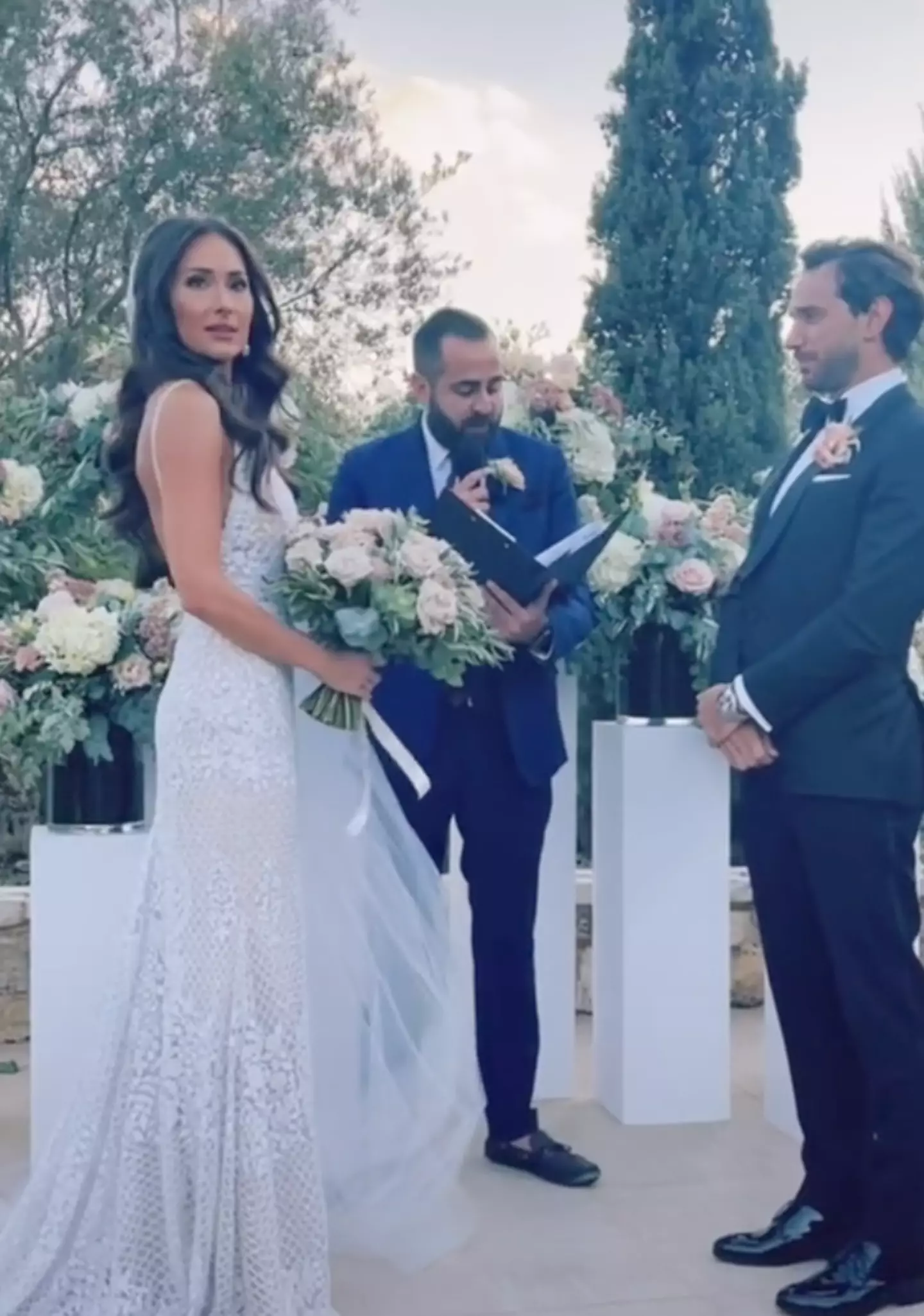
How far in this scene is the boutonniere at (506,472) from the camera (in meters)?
3.74

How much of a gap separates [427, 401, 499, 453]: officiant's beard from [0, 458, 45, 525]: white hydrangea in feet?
3.58

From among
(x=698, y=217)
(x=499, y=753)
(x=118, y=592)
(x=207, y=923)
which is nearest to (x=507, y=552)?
(x=499, y=753)

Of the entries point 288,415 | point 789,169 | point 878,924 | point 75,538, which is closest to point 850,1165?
point 878,924

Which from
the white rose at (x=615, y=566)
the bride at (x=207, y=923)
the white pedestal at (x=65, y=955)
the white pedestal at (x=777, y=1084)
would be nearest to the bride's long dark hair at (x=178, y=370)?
the bride at (x=207, y=923)

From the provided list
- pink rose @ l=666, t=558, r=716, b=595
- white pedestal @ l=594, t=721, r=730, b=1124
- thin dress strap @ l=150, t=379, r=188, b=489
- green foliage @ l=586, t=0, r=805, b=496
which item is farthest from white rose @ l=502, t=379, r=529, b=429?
green foliage @ l=586, t=0, r=805, b=496

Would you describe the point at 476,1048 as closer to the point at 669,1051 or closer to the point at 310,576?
the point at 669,1051

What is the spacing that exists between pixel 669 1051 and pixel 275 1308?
5.81ft

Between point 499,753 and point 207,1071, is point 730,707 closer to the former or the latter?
point 499,753

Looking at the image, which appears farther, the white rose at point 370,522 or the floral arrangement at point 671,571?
the floral arrangement at point 671,571

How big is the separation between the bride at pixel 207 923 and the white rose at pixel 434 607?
0.16 meters

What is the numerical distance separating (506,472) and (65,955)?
149cm

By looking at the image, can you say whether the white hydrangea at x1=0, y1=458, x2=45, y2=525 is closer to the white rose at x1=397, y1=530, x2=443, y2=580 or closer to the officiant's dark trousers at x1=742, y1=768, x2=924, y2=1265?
the white rose at x1=397, y1=530, x2=443, y2=580

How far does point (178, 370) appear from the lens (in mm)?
2838

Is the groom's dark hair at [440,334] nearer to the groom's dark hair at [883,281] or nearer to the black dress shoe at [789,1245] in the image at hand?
the groom's dark hair at [883,281]
